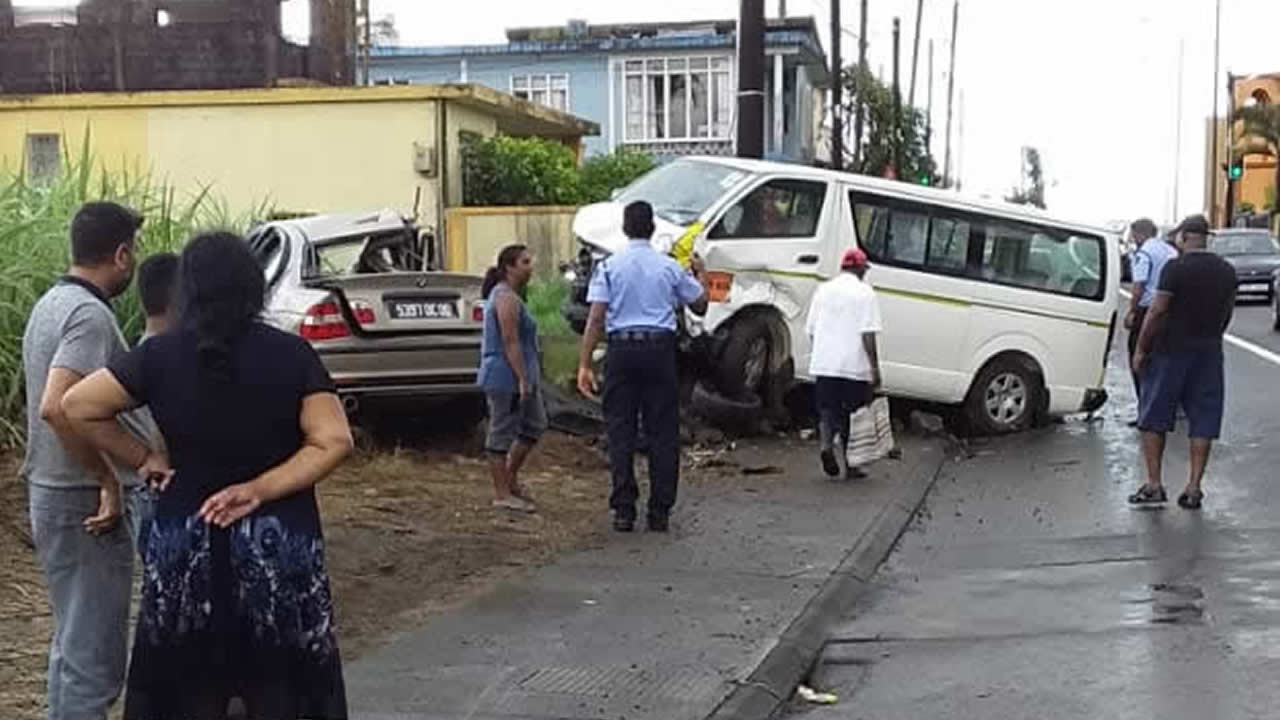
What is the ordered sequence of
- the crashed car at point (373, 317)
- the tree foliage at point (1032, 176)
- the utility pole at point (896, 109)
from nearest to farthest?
the crashed car at point (373, 317) → the utility pole at point (896, 109) → the tree foliage at point (1032, 176)

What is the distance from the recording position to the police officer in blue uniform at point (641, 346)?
10219 mm

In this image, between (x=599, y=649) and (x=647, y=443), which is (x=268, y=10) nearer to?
(x=647, y=443)

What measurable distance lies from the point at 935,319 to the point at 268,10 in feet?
90.2

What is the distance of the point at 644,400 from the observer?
1030 centimetres

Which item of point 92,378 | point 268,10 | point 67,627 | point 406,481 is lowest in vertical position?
point 406,481

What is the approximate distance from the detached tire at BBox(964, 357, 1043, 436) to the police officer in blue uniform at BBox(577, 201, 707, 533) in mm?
5983

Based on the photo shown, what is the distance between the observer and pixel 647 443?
409 inches

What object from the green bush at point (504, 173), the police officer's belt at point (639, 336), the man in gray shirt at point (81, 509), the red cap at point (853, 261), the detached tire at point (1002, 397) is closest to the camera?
the man in gray shirt at point (81, 509)

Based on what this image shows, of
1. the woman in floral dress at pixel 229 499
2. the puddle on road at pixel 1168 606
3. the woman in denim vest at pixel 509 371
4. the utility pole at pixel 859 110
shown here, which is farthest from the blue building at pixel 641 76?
the woman in floral dress at pixel 229 499

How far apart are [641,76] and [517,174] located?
20.7m

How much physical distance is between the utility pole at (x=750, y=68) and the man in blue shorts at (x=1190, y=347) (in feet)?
19.3

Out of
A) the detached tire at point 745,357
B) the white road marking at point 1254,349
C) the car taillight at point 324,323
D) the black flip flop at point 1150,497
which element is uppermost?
the car taillight at point 324,323

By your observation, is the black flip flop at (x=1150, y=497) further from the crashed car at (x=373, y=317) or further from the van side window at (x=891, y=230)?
the crashed car at (x=373, y=317)

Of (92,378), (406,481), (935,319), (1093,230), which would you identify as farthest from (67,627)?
(1093,230)
